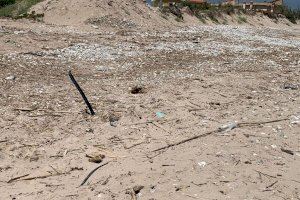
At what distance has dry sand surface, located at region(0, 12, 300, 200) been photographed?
217 inches

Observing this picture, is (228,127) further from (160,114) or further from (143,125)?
(143,125)

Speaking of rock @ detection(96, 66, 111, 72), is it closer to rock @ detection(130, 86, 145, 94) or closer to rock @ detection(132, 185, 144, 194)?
rock @ detection(130, 86, 145, 94)

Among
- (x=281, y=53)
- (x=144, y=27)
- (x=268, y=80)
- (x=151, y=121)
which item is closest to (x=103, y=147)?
(x=151, y=121)

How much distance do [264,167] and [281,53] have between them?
11.2m

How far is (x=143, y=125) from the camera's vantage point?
735 cm

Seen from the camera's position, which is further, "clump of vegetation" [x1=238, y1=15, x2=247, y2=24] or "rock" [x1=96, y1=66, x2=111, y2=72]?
"clump of vegetation" [x1=238, y1=15, x2=247, y2=24]

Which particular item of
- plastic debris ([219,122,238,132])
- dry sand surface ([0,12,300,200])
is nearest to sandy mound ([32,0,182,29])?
dry sand surface ([0,12,300,200])

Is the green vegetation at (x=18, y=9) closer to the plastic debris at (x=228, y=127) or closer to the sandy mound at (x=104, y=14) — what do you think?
the sandy mound at (x=104, y=14)

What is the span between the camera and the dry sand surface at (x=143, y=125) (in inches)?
217

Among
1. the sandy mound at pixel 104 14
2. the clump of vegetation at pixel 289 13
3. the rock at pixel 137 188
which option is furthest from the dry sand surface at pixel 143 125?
the clump of vegetation at pixel 289 13

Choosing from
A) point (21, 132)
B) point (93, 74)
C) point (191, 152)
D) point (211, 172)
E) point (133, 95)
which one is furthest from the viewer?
point (93, 74)

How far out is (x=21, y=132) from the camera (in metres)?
6.90

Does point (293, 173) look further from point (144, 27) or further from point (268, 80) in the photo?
point (144, 27)

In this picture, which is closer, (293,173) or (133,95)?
(293,173)
